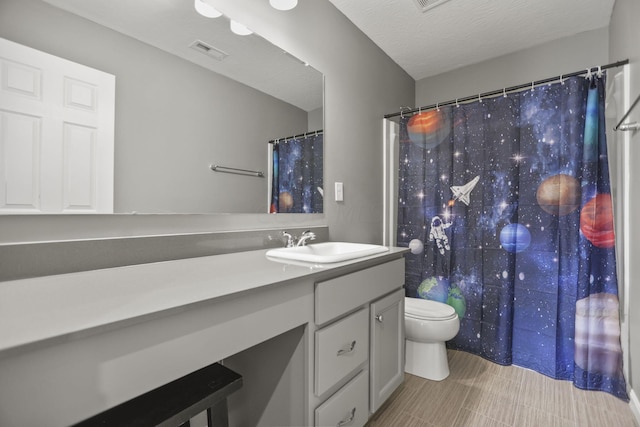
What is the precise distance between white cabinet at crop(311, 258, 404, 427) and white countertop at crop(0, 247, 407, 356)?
161 millimetres

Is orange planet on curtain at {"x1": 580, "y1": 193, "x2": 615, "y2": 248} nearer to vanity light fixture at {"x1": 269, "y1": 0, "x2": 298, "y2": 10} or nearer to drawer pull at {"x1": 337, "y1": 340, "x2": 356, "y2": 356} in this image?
drawer pull at {"x1": 337, "y1": 340, "x2": 356, "y2": 356}

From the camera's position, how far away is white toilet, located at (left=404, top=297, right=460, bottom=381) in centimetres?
185

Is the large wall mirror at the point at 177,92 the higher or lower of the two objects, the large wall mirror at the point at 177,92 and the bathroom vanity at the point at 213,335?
the higher

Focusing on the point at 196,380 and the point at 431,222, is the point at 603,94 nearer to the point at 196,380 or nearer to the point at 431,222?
the point at 431,222

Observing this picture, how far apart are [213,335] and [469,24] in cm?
247

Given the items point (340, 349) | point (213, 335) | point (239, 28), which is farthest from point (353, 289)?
point (239, 28)

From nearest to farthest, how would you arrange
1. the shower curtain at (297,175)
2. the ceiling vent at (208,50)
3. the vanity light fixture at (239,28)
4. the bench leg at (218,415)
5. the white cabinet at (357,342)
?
the bench leg at (218,415) < the white cabinet at (357,342) < the ceiling vent at (208,50) < the vanity light fixture at (239,28) < the shower curtain at (297,175)

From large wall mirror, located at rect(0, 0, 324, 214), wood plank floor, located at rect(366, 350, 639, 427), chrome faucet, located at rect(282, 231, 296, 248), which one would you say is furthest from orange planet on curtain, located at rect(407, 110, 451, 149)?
wood plank floor, located at rect(366, 350, 639, 427)

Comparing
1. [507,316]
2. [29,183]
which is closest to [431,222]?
[507,316]

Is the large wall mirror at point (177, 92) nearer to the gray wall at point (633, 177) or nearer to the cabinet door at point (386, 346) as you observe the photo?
the cabinet door at point (386, 346)

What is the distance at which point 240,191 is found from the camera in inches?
58.4

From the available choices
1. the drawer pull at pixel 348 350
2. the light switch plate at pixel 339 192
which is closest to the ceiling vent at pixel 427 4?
the light switch plate at pixel 339 192

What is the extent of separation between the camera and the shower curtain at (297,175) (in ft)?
5.49

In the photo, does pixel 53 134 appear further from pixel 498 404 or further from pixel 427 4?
pixel 498 404
